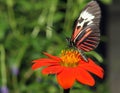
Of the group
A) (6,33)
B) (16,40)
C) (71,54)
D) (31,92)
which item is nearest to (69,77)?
(71,54)

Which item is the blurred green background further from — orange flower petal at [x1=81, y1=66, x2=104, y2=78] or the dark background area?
the dark background area

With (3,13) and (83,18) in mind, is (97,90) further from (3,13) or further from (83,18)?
(83,18)

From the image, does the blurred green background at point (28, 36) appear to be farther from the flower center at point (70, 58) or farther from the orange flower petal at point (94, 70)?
the orange flower petal at point (94, 70)

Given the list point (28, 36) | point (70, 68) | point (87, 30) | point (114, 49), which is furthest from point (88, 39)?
point (114, 49)

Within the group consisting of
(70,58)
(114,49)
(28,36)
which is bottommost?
(114,49)

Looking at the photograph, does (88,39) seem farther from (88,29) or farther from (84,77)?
(84,77)

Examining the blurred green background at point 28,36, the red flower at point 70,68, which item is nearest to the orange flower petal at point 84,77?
the red flower at point 70,68
